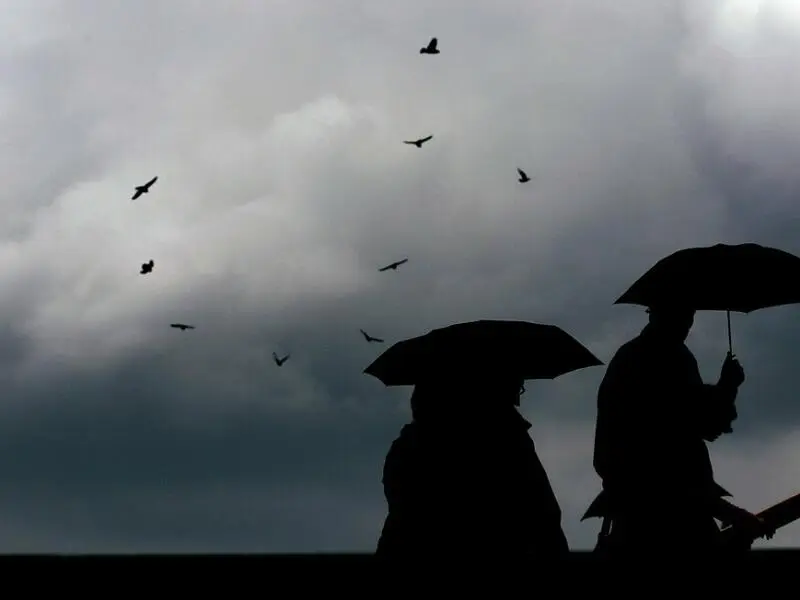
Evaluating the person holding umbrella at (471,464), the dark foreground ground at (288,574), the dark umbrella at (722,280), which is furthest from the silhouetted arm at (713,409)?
the dark foreground ground at (288,574)

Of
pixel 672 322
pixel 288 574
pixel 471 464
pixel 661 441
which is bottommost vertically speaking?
pixel 288 574

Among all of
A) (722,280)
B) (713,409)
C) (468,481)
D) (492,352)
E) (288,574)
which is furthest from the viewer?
(492,352)

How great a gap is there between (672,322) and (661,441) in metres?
0.78

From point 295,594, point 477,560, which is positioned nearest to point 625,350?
point 477,560

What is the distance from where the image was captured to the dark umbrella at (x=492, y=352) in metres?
11.3

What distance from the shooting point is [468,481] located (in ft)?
34.8

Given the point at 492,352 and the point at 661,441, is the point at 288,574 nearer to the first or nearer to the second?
the point at 661,441

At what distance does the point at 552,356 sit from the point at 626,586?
5.07 m

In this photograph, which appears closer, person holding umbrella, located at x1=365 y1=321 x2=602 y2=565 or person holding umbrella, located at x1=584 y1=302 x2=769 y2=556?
person holding umbrella, located at x1=584 y1=302 x2=769 y2=556

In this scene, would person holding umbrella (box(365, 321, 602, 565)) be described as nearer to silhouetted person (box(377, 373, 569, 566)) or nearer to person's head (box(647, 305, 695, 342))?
silhouetted person (box(377, 373, 569, 566))

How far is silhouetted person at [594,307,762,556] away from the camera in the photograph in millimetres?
8719

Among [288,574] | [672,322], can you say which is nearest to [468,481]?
[672,322]

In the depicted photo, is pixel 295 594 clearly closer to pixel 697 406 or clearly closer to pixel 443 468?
pixel 697 406

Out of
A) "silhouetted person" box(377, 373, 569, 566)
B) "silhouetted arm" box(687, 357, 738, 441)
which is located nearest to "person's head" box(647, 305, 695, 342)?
"silhouetted arm" box(687, 357, 738, 441)
